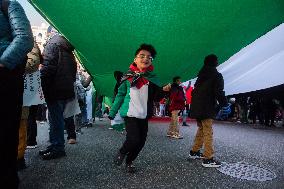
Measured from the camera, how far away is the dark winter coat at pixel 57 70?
499 cm

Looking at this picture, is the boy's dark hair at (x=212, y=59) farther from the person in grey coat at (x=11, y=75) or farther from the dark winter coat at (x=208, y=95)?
the person in grey coat at (x=11, y=75)

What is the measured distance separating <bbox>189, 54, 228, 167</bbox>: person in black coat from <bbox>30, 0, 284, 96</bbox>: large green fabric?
0.79 feet

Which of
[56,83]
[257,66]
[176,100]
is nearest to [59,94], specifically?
[56,83]

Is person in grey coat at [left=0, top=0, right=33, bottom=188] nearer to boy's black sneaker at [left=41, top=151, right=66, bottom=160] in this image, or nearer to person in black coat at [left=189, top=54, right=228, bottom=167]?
boy's black sneaker at [left=41, top=151, right=66, bottom=160]

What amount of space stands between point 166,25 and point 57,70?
179 centimetres

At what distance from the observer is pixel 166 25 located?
4.15 m

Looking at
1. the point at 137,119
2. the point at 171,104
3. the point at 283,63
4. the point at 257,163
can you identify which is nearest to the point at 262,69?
the point at 283,63

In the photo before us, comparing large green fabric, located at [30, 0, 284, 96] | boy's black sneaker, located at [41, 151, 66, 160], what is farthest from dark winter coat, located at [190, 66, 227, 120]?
boy's black sneaker, located at [41, 151, 66, 160]

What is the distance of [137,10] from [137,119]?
129cm

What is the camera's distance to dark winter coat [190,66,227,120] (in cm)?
511

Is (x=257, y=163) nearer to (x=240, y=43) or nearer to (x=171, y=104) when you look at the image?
(x=240, y=43)

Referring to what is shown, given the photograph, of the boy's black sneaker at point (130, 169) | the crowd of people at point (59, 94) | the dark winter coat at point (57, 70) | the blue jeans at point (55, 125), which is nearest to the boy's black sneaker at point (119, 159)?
the crowd of people at point (59, 94)

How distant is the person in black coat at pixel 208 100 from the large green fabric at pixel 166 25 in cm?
24

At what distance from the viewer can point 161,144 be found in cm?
730
